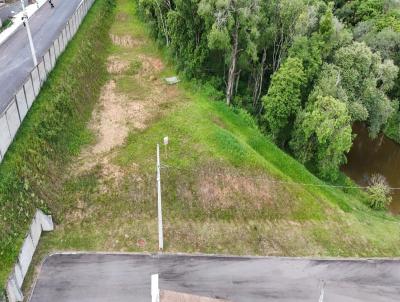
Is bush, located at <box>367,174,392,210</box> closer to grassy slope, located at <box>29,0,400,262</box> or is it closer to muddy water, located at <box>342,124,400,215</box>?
grassy slope, located at <box>29,0,400,262</box>

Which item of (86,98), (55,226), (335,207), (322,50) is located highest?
(322,50)

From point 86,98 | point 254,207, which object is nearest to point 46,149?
point 86,98

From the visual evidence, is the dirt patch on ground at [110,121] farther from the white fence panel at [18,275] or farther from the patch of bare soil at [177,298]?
the patch of bare soil at [177,298]

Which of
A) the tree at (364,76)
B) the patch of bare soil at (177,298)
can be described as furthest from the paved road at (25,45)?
the tree at (364,76)

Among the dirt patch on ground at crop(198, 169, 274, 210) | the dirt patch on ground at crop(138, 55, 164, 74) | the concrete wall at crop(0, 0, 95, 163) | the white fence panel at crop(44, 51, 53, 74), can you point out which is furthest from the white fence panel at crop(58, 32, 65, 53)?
the dirt patch on ground at crop(198, 169, 274, 210)

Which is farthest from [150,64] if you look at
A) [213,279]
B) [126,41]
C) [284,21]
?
[213,279]

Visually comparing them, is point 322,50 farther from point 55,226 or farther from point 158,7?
point 55,226
